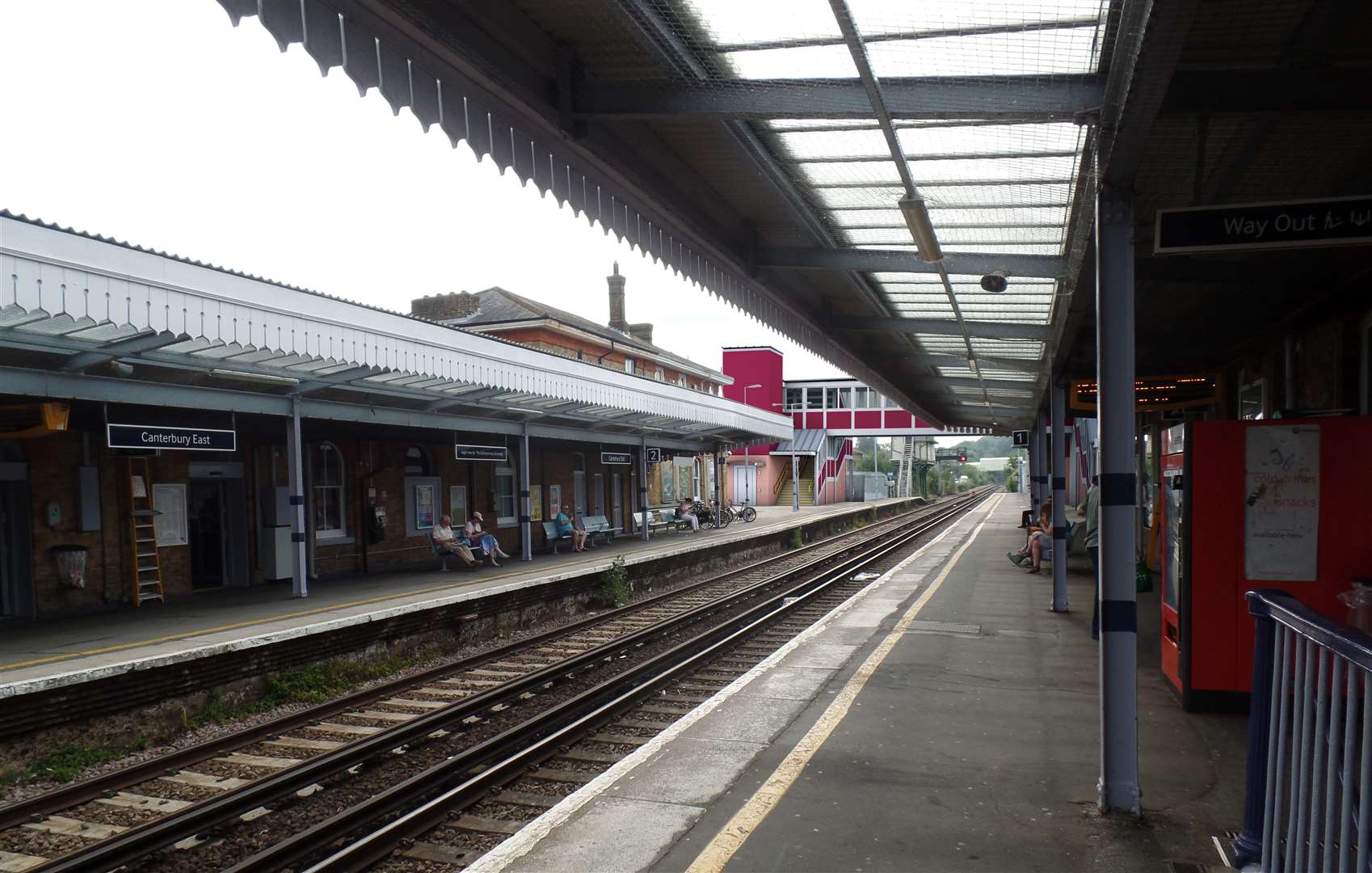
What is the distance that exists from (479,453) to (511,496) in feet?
16.5

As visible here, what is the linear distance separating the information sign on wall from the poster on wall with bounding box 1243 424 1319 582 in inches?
474

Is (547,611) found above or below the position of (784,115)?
below

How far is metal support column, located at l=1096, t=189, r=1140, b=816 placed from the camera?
427 centimetres

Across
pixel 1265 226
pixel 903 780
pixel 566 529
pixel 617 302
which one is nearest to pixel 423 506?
pixel 566 529

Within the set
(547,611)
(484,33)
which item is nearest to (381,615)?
(547,611)

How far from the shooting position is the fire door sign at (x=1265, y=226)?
4.08m

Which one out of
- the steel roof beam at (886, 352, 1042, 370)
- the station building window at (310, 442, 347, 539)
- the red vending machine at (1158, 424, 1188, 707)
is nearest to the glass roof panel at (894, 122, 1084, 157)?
the red vending machine at (1158, 424, 1188, 707)

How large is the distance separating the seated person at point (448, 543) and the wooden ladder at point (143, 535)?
14.8 ft

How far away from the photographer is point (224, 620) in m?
10.2

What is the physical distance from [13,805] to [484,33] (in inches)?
210

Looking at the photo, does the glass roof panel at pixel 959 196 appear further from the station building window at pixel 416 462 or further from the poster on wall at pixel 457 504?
the poster on wall at pixel 457 504

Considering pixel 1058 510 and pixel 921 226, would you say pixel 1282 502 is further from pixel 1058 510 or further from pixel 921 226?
pixel 1058 510

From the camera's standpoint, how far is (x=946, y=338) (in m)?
12.3

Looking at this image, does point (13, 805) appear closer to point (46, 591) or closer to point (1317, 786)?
point (46, 591)
